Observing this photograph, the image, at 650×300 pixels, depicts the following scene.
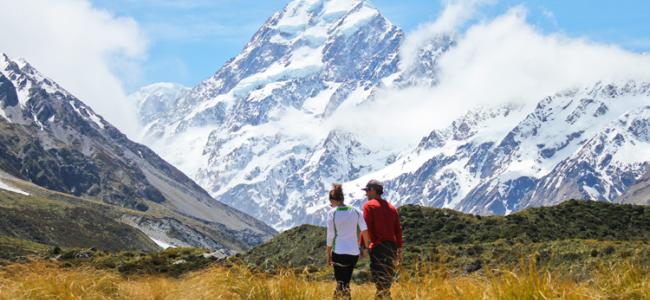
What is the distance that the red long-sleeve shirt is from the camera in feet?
58.4

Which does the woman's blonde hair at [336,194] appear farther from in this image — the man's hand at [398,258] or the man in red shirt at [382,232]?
the man's hand at [398,258]

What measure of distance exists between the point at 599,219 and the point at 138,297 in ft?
158

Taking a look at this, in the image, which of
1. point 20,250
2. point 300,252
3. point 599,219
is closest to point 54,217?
point 20,250

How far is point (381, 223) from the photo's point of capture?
17.8 meters

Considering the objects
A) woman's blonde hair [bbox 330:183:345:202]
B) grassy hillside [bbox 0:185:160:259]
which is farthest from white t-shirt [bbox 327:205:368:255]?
grassy hillside [bbox 0:185:160:259]

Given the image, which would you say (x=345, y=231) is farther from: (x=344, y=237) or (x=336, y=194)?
(x=336, y=194)

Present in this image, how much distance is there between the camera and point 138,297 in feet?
54.6

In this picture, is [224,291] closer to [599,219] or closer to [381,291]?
[381,291]

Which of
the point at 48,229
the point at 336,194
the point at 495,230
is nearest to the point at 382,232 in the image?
the point at 336,194

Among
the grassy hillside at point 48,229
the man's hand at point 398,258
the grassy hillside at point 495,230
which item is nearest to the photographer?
the man's hand at point 398,258

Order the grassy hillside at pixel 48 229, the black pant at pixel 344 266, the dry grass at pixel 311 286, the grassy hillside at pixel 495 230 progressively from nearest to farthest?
1. the dry grass at pixel 311 286
2. the black pant at pixel 344 266
3. the grassy hillside at pixel 495 230
4. the grassy hillside at pixel 48 229

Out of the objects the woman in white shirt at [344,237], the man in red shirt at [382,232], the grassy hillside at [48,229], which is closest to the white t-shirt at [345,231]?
the woman in white shirt at [344,237]

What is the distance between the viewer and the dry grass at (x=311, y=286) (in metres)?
12.0

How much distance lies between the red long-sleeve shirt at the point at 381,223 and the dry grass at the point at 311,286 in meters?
1.24
